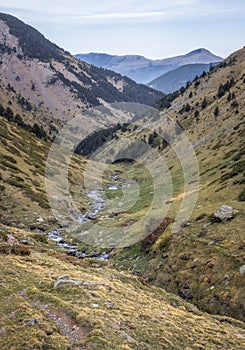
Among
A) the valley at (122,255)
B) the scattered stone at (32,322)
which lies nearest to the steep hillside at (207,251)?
the valley at (122,255)

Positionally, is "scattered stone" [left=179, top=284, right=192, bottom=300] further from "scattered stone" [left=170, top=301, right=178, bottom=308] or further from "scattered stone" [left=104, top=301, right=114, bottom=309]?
"scattered stone" [left=104, top=301, right=114, bottom=309]

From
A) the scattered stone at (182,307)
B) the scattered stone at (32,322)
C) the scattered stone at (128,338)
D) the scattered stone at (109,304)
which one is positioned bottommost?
the scattered stone at (182,307)

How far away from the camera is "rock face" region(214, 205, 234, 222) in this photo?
36247mm

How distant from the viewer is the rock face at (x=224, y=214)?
36.2 m

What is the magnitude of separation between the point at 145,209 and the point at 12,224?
24.6 metres

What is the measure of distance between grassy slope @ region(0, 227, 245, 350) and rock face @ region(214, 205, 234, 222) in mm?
14020

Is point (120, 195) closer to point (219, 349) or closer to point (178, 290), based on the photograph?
point (178, 290)

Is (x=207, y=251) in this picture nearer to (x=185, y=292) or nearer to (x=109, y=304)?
(x=185, y=292)

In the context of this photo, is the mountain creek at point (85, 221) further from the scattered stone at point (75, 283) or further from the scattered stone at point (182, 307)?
the scattered stone at point (75, 283)

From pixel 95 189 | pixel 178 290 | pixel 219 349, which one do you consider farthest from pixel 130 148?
pixel 219 349

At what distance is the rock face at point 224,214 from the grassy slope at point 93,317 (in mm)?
14020

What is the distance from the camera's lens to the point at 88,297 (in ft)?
63.4

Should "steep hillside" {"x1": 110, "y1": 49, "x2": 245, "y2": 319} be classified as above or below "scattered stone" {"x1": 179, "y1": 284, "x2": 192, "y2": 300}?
above

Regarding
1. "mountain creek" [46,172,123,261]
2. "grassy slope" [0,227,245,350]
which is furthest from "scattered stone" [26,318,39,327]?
"mountain creek" [46,172,123,261]
